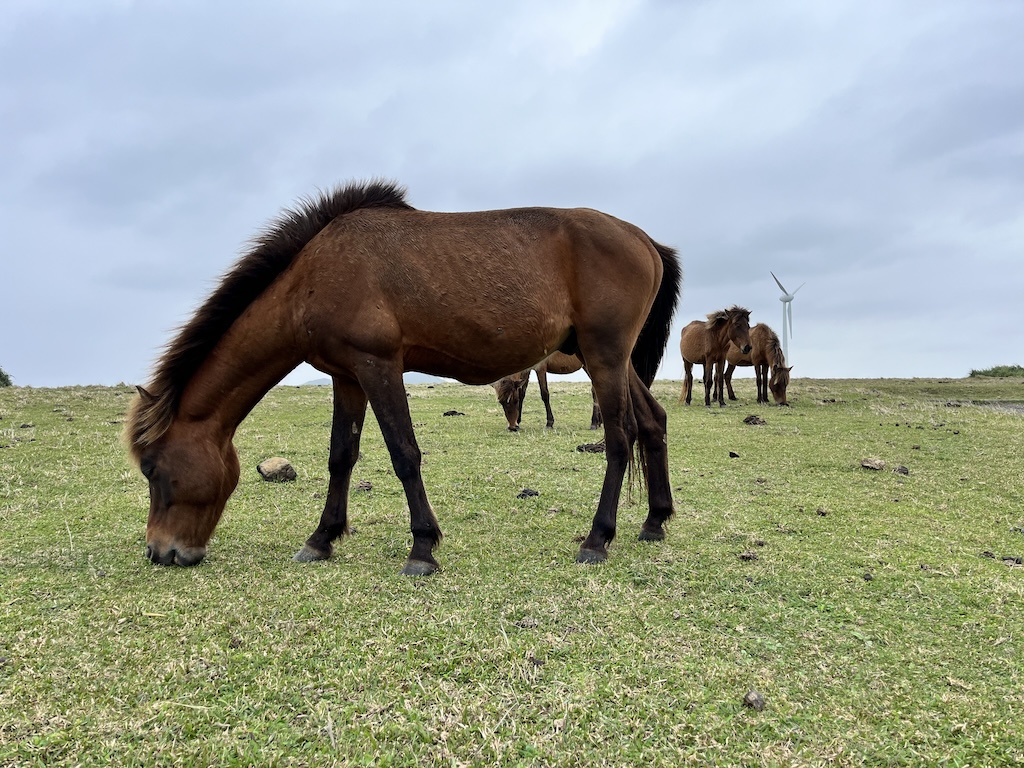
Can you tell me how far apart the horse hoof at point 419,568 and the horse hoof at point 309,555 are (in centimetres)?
78

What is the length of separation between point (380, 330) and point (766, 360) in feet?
58.5

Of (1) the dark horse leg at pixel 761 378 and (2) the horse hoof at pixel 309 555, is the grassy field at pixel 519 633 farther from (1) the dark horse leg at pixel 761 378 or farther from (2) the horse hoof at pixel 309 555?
(1) the dark horse leg at pixel 761 378

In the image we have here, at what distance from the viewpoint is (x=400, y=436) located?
15.1 ft

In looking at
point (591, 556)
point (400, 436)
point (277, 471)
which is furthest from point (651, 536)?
point (277, 471)

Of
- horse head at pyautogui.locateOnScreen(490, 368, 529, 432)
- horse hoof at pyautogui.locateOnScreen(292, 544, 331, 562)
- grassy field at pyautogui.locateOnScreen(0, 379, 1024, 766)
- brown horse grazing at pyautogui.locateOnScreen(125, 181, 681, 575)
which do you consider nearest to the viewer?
grassy field at pyautogui.locateOnScreen(0, 379, 1024, 766)

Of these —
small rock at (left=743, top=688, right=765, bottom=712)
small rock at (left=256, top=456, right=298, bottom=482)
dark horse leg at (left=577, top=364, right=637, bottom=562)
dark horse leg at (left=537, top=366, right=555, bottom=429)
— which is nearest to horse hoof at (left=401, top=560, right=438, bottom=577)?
dark horse leg at (left=577, top=364, right=637, bottom=562)

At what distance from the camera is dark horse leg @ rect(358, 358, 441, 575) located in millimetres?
4492

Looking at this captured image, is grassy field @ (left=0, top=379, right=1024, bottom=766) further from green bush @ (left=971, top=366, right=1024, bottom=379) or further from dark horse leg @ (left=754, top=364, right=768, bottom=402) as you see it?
green bush @ (left=971, top=366, right=1024, bottom=379)

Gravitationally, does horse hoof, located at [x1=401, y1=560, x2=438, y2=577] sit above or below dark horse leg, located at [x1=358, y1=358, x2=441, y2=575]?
below

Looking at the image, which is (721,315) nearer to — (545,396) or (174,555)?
(545,396)

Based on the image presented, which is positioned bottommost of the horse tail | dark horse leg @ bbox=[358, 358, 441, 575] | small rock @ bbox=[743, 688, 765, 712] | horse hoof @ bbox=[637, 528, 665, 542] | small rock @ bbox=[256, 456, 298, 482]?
small rock @ bbox=[743, 688, 765, 712]

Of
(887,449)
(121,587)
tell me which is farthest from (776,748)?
(887,449)

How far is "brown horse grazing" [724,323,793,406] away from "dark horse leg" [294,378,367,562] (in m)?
16.2

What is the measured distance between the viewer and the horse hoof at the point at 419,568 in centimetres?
429
